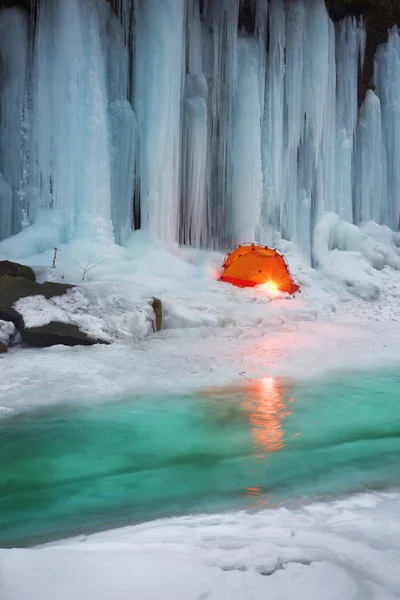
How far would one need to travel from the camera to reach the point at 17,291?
7406 mm

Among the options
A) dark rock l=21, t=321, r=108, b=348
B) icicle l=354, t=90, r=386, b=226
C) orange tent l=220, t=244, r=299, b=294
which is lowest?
dark rock l=21, t=321, r=108, b=348

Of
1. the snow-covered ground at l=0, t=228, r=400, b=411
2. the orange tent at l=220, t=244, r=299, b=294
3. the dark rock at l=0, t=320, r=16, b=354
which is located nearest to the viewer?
the snow-covered ground at l=0, t=228, r=400, b=411

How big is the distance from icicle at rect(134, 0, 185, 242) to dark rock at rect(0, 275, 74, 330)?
13.8ft

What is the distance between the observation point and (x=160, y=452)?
3.51m

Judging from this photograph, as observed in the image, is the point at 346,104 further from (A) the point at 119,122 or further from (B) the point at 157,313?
(B) the point at 157,313

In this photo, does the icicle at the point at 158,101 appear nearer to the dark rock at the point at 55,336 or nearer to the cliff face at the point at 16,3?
the cliff face at the point at 16,3

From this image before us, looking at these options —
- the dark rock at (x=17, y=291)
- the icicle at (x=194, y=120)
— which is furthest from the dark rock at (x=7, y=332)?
the icicle at (x=194, y=120)

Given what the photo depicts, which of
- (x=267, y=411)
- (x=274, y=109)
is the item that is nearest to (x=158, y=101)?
(x=274, y=109)

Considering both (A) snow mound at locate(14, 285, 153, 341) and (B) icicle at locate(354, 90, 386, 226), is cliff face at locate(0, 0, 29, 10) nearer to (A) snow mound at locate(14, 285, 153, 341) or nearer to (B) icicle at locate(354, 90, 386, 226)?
(A) snow mound at locate(14, 285, 153, 341)

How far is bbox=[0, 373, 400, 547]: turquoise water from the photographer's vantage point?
2.75 m

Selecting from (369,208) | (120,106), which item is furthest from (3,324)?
(369,208)

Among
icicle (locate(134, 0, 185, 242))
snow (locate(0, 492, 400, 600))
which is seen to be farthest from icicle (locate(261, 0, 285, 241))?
snow (locate(0, 492, 400, 600))

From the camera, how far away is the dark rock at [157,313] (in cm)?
789

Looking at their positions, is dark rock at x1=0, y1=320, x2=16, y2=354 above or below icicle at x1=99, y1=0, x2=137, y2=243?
below
